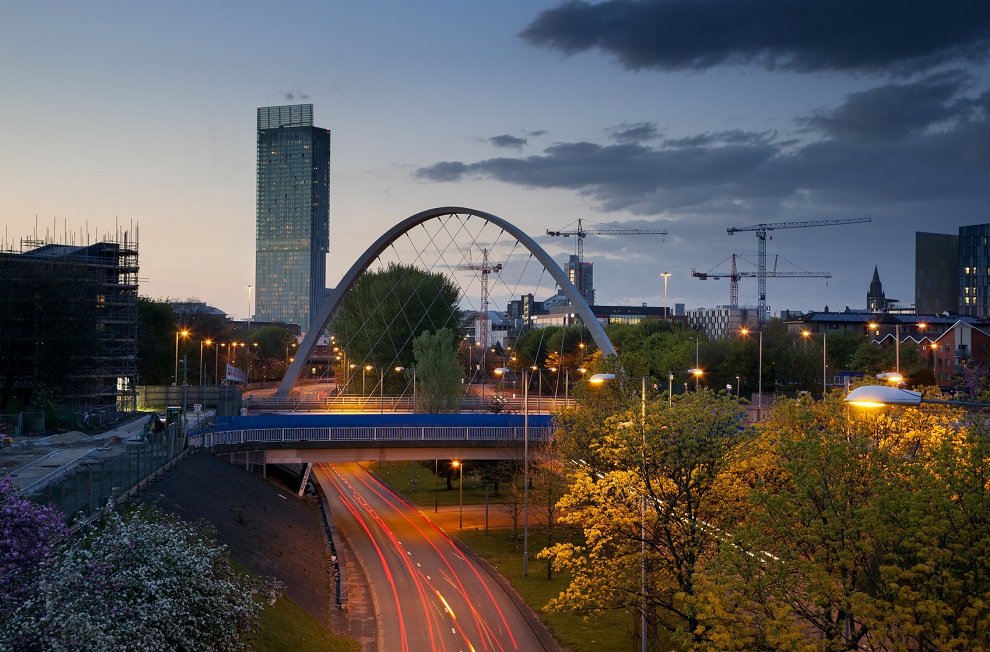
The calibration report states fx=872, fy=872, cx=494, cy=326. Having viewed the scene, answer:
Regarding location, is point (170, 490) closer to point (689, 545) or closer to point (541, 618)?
point (541, 618)

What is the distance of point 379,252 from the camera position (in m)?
93.4

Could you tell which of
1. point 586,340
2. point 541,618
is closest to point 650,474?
point 541,618

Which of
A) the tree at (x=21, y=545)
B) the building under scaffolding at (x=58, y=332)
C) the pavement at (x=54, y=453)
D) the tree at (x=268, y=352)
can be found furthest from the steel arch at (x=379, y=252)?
the tree at (x=268, y=352)

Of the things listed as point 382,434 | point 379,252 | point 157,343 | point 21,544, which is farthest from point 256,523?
point 157,343

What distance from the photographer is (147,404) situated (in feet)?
284

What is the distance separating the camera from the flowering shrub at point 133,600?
55.2ft

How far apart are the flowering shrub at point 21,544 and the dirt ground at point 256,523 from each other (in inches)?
440

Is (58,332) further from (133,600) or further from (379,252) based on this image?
(133,600)

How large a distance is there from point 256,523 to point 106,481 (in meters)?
13.2

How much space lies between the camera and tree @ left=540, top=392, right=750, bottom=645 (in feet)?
87.5

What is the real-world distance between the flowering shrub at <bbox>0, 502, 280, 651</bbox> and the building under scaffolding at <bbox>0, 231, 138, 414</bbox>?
172 ft

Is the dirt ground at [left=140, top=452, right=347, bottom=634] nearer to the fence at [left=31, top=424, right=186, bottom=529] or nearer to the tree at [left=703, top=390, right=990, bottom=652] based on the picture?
the fence at [left=31, top=424, right=186, bottom=529]

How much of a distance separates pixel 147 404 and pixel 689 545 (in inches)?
2851

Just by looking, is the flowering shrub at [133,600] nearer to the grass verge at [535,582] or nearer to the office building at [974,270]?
the grass verge at [535,582]
